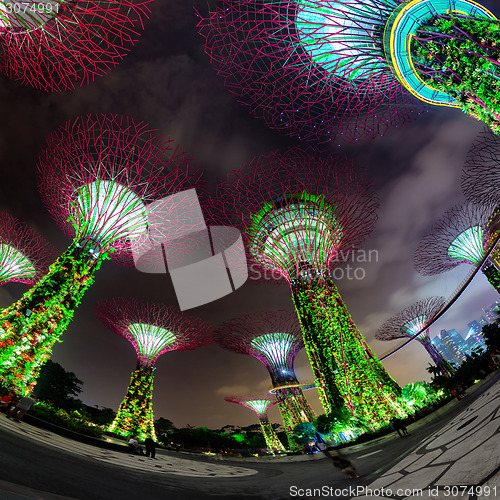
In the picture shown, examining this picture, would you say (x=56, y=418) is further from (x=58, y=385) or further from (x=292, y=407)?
(x=58, y=385)

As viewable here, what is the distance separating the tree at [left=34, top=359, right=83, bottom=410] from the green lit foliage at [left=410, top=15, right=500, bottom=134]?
115 feet

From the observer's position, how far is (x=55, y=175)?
1086 cm

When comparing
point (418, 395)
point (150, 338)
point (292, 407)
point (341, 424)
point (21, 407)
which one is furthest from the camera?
point (150, 338)

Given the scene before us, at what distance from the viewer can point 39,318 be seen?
339 inches

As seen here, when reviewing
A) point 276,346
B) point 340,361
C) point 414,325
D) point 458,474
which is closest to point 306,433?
point 340,361

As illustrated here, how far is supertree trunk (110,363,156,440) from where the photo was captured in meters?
13.6

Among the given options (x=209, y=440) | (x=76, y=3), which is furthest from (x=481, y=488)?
(x=209, y=440)

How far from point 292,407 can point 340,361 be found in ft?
33.3

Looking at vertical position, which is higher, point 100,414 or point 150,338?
point 100,414

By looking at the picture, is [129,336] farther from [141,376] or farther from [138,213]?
[138,213]

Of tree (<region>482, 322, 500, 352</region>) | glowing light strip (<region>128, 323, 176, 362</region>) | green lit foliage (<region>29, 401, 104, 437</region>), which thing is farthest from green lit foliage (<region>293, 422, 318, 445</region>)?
tree (<region>482, 322, 500, 352</region>)

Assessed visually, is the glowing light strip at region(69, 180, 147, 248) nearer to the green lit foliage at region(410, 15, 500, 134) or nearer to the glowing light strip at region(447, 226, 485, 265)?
the green lit foliage at region(410, 15, 500, 134)

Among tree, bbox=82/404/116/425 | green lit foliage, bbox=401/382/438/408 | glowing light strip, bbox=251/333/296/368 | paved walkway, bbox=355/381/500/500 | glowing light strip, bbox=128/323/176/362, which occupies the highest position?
tree, bbox=82/404/116/425

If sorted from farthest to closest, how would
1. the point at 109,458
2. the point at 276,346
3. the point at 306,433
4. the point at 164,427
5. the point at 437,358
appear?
1. the point at 164,427
2. the point at 437,358
3. the point at 276,346
4. the point at 306,433
5. the point at 109,458
